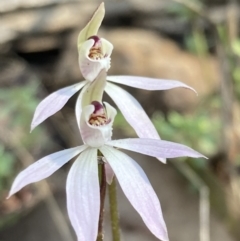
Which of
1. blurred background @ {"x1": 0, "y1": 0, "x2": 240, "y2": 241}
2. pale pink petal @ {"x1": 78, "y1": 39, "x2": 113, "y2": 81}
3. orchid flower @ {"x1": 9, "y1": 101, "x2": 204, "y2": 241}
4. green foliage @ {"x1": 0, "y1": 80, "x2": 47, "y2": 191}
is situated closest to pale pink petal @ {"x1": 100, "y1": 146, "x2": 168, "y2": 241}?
orchid flower @ {"x1": 9, "y1": 101, "x2": 204, "y2": 241}

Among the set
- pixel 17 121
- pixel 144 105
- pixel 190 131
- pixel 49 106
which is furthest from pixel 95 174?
pixel 144 105

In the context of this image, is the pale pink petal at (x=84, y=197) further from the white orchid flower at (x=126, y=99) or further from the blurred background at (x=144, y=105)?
the blurred background at (x=144, y=105)

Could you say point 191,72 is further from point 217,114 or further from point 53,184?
point 53,184

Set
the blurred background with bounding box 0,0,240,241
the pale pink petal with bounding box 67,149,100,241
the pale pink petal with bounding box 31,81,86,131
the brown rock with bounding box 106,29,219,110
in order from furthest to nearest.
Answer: the brown rock with bounding box 106,29,219,110, the blurred background with bounding box 0,0,240,241, the pale pink petal with bounding box 31,81,86,131, the pale pink petal with bounding box 67,149,100,241

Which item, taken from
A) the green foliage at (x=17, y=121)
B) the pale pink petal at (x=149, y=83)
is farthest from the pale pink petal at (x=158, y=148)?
the green foliage at (x=17, y=121)

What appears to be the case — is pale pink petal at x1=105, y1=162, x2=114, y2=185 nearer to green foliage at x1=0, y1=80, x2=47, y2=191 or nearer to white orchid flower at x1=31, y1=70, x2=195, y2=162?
white orchid flower at x1=31, y1=70, x2=195, y2=162

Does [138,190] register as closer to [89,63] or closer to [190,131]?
[89,63]
